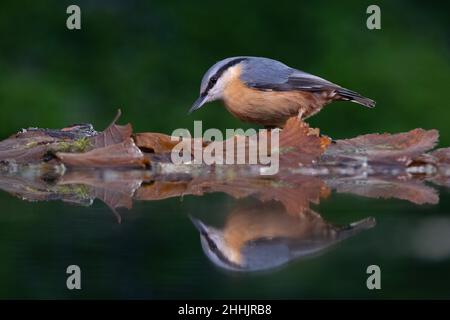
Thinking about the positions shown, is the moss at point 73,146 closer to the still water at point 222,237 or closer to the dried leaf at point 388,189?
the still water at point 222,237

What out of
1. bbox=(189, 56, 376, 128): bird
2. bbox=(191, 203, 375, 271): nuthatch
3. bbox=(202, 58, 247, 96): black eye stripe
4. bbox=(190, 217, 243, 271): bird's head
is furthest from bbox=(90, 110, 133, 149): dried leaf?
bbox=(190, 217, 243, 271): bird's head

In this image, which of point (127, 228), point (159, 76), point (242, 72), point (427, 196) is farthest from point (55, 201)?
point (159, 76)

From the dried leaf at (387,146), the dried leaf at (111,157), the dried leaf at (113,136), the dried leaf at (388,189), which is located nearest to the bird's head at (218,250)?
the dried leaf at (388,189)

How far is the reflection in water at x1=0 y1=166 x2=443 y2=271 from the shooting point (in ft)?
9.26

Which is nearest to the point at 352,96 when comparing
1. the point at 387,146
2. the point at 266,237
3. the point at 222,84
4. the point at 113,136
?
the point at 222,84

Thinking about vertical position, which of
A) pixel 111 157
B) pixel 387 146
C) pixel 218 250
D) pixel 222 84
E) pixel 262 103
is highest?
pixel 222 84

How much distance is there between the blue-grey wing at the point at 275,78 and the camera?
5301mm

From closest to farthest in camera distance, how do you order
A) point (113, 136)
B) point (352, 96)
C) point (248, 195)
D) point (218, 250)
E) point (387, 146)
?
point (218, 250)
point (248, 195)
point (113, 136)
point (387, 146)
point (352, 96)

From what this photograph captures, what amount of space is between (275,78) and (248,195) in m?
1.72

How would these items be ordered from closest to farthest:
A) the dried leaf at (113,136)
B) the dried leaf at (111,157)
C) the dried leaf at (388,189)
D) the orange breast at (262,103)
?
the dried leaf at (388,189), the dried leaf at (111,157), the dried leaf at (113,136), the orange breast at (262,103)

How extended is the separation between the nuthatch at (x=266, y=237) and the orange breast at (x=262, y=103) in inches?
77.5

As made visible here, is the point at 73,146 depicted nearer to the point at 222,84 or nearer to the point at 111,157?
the point at 111,157

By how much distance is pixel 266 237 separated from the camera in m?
2.93

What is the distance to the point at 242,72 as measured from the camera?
5340 mm
